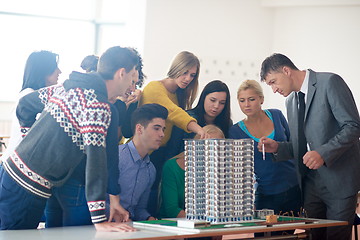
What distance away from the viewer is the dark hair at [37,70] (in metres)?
3.41

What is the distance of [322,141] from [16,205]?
5.66 feet

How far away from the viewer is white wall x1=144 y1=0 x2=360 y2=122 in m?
7.08

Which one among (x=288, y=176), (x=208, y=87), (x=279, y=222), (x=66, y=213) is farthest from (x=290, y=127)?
(x=66, y=213)

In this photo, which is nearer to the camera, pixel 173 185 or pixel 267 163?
pixel 173 185

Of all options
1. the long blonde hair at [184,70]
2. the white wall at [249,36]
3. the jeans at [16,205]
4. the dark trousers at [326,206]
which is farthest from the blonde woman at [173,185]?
the white wall at [249,36]

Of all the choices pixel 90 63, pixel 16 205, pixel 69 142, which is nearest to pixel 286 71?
pixel 90 63

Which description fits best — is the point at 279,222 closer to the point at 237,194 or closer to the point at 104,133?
the point at 237,194

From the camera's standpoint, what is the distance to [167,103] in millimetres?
3498

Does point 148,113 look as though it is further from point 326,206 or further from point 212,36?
point 212,36

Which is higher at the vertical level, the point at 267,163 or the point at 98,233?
the point at 267,163

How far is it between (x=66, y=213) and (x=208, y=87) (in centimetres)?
145

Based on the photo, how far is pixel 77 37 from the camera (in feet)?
26.7

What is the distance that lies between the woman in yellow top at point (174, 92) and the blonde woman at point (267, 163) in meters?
0.35

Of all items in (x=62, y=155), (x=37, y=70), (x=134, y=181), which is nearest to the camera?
(x=62, y=155)
